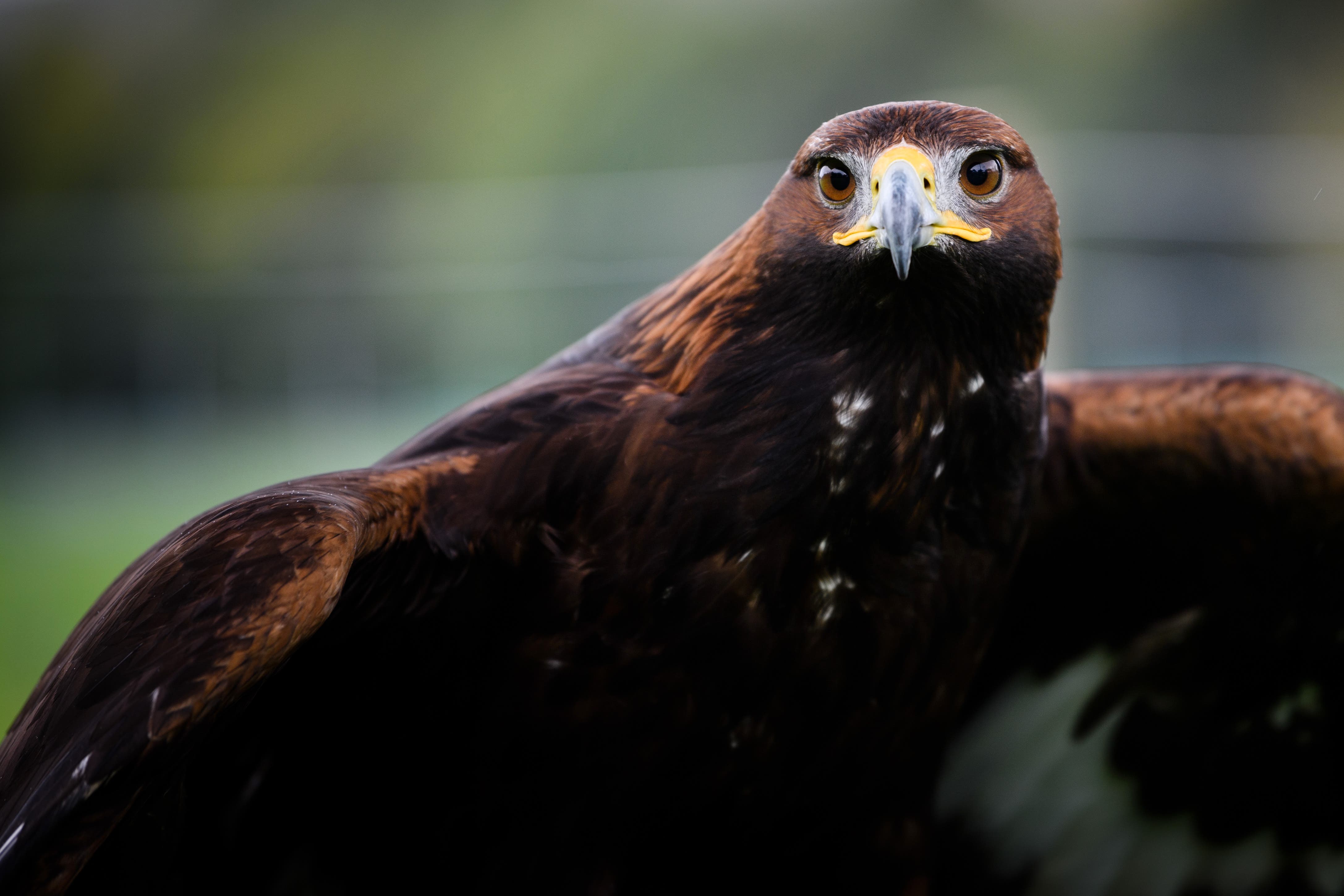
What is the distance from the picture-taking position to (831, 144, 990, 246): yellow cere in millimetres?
2072

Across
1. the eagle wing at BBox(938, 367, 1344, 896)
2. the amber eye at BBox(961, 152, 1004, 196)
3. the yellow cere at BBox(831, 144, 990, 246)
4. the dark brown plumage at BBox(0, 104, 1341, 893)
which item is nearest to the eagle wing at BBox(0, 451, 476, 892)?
the dark brown plumage at BBox(0, 104, 1341, 893)

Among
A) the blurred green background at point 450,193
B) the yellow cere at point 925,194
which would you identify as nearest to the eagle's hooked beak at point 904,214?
the yellow cere at point 925,194

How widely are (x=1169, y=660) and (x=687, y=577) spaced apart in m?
1.52

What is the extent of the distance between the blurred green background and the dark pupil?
3836 millimetres

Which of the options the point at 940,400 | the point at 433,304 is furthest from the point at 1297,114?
the point at 940,400

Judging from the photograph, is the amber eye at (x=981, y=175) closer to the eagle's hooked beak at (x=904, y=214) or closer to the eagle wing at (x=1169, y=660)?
the eagle's hooked beak at (x=904, y=214)

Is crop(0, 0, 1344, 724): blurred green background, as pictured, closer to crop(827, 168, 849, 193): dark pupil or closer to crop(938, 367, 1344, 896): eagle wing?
crop(938, 367, 1344, 896): eagle wing

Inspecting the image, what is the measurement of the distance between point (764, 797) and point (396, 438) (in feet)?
29.0

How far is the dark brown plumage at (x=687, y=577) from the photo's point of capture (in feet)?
7.12

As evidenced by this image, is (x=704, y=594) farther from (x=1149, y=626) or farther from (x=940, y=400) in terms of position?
(x=1149, y=626)

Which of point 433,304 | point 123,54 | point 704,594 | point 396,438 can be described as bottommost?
point 396,438

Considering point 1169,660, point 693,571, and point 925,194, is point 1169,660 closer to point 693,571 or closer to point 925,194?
point 693,571

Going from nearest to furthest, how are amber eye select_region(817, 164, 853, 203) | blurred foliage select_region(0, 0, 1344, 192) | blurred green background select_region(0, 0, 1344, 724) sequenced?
amber eye select_region(817, 164, 853, 203)
blurred green background select_region(0, 0, 1344, 724)
blurred foliage select_region(0, 0, 1344, 192)

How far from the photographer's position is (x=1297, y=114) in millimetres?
16344
